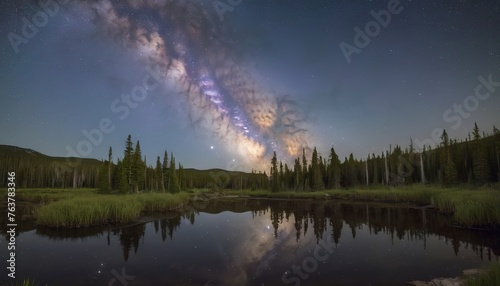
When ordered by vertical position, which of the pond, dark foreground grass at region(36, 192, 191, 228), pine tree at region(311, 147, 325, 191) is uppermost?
pine tree at region(311, 147, 325, 191)

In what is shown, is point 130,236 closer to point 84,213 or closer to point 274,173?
point 84,213

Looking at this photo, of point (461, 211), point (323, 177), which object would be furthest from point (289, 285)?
point (323, 177)

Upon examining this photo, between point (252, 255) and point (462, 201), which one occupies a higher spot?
point (462, 201)

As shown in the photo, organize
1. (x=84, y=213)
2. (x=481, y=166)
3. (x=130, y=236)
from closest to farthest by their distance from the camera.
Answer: (x=130, y=236), (x=84, y=213), (x=481, y=166)

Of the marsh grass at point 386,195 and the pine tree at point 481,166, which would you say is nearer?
the marsh grass at point 386,195

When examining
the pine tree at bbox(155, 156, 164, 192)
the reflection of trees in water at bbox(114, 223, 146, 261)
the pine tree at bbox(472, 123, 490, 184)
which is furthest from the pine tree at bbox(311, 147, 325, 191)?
the reflection of trees in water at bbox(114, 223, 146, 261)

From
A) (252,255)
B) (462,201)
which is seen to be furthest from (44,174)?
(462,201)

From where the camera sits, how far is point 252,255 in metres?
16.6

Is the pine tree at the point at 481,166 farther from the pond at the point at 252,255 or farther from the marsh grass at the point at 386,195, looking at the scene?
the pond at the point at 252,255

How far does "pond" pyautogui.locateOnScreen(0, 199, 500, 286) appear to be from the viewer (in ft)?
40.8

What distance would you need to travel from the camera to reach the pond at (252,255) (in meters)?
12.4

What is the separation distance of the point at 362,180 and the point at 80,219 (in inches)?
3563

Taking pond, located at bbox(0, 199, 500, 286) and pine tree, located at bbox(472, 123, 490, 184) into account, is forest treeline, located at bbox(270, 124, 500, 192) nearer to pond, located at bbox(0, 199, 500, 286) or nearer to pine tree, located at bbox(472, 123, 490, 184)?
pine tree, located at bbox(472, 123, 490, 184)

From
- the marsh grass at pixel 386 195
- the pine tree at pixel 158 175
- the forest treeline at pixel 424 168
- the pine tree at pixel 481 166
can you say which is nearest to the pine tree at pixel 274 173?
the forest treeline at pixel 424 168
